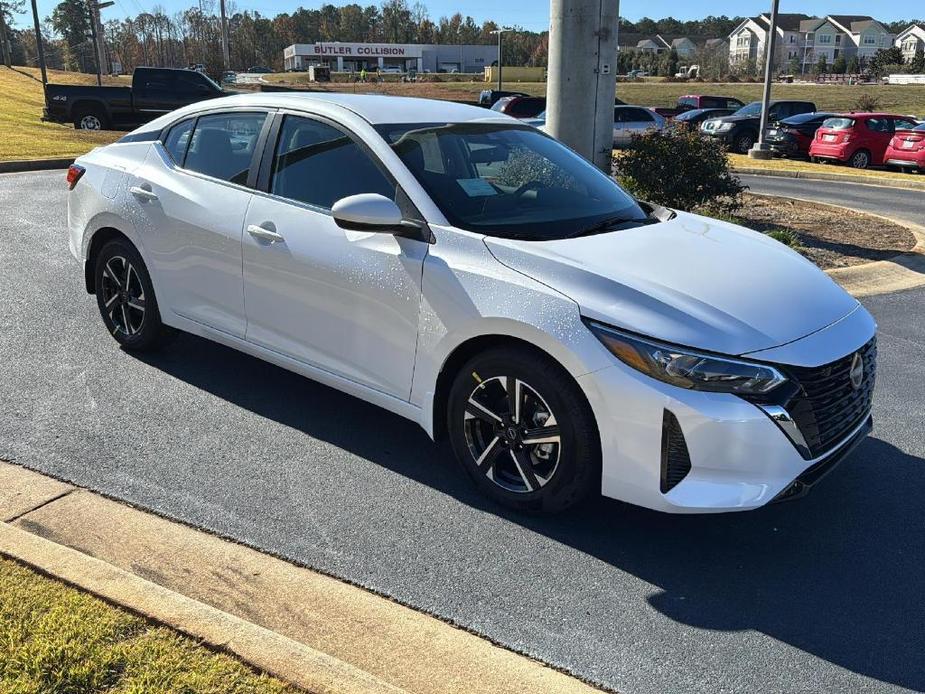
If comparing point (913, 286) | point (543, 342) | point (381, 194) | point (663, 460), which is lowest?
point (913, 286)

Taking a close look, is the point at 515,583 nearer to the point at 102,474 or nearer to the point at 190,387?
the point at 102,474

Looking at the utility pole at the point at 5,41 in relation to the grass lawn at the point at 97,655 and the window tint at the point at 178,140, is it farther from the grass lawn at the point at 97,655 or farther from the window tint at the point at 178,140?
the grass lawn at the point at 97,655

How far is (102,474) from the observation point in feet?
→ 13.1

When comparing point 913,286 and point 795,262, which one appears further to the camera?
point 913,286

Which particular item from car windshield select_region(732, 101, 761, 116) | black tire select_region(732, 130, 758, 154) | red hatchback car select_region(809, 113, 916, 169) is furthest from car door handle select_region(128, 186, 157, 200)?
car windshield select_region(732, 101, 761, 116)

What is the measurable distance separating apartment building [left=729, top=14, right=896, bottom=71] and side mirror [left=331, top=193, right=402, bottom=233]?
15074 centimetres

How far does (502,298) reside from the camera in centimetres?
355

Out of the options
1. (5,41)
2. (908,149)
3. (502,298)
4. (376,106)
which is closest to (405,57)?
(5,41)

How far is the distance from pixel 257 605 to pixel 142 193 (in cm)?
302

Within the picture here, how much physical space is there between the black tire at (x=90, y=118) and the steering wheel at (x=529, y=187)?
2192 cm

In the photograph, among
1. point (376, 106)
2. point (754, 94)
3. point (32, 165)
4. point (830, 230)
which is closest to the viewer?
point (376, 106)

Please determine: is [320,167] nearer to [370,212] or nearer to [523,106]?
[370,212]

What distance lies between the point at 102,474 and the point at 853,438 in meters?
3.38

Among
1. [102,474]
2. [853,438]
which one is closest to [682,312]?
[853,438]
